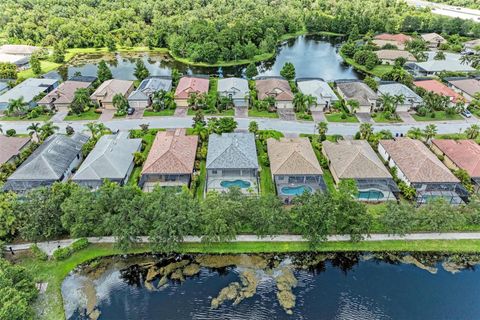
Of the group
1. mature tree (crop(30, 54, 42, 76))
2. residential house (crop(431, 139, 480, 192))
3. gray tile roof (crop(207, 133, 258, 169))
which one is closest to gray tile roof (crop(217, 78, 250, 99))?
gray tile roof (crop(207, 133, 258, 169))

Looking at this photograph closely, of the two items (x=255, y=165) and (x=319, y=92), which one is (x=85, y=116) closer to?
(x=255, y=165)

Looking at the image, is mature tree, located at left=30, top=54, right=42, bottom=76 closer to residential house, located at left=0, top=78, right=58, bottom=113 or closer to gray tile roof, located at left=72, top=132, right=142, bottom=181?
residential house, located at left=0, top=78, right=58, bottom=113

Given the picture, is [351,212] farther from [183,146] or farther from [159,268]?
[183,146]

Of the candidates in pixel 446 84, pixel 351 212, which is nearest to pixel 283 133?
pixel 351 212

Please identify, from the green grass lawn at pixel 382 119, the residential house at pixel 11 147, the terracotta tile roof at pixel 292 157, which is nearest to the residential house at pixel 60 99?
the residential house at pixel 11 147

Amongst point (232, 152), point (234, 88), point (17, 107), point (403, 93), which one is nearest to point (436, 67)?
point (403, 93)
